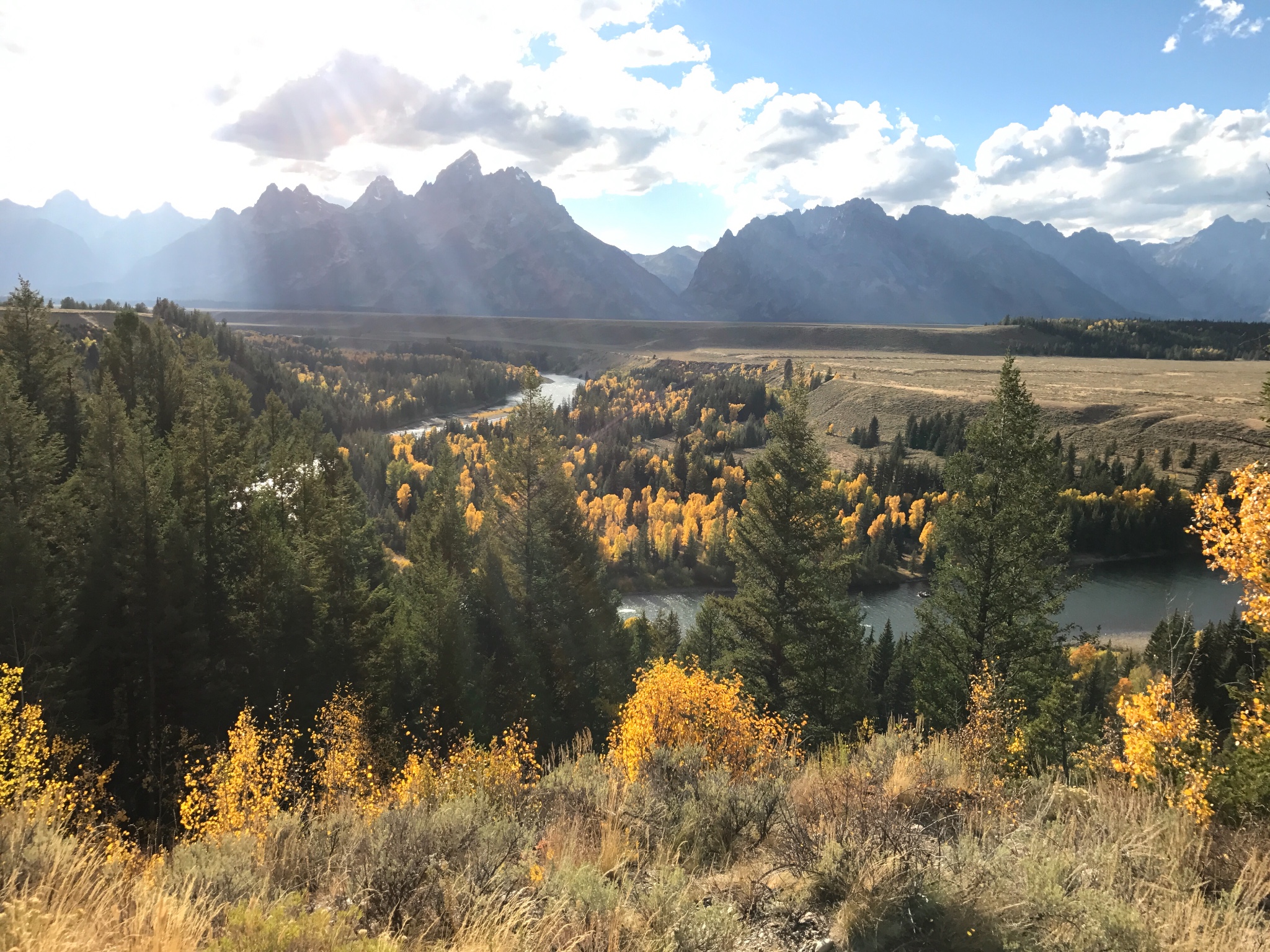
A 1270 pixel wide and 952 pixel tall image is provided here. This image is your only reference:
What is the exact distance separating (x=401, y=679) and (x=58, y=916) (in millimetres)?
25877

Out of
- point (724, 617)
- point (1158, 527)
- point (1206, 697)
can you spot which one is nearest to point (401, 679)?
point (724, 617)

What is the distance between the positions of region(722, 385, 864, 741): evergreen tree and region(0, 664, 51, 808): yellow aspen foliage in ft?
60.1

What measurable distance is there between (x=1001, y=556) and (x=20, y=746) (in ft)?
83.3

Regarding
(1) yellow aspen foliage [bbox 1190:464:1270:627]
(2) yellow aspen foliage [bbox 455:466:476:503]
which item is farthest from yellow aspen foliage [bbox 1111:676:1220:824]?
(2) yellow aspen foliage [bbox 455:466:476:503]

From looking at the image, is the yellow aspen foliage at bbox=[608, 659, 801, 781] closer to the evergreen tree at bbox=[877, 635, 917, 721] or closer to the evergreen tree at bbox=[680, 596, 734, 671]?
the evergreen tree at bbox=[680, 596, 734, 671]

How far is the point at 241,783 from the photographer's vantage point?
736 inches

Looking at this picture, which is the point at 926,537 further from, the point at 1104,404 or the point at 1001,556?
the point at 1001,556

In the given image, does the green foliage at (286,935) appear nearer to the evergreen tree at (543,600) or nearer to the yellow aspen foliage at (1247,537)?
the yellow aspen foliage at (1247,537)

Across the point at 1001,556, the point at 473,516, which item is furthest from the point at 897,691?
the point at 473,516

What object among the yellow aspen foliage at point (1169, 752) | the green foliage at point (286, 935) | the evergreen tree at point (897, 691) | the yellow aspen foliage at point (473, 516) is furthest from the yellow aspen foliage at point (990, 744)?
the yellow aspen foliage at point (473, 516)

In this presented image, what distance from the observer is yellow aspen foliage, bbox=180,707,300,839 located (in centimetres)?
1697

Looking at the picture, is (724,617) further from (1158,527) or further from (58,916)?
(1158,527)

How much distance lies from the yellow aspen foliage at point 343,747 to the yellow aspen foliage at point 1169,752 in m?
18.2

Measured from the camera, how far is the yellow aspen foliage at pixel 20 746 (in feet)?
53.9
